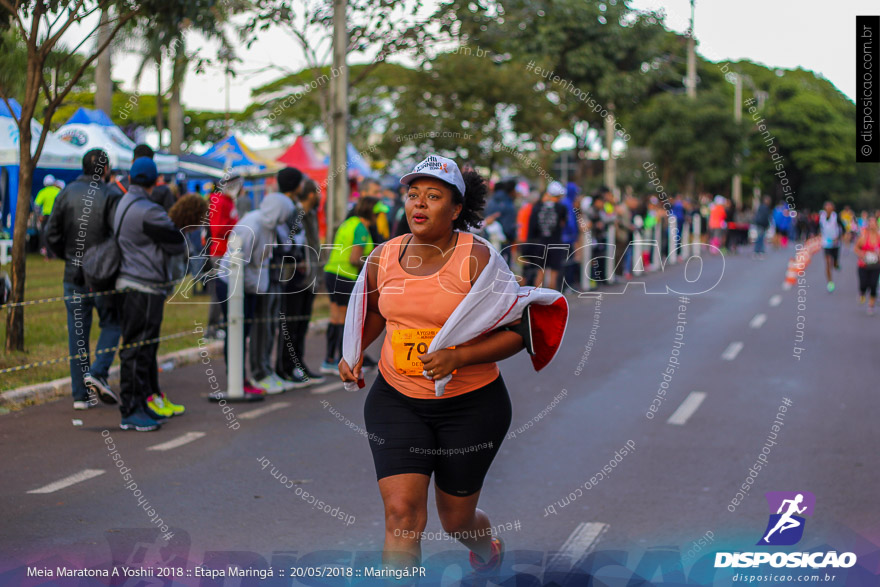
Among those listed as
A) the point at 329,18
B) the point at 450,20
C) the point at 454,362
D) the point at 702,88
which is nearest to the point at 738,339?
the point at 450,20

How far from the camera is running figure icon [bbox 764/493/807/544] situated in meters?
5.20

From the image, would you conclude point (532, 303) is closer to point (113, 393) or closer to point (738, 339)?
point (113, 393)

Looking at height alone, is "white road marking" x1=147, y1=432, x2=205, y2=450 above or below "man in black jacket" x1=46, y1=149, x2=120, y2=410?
below

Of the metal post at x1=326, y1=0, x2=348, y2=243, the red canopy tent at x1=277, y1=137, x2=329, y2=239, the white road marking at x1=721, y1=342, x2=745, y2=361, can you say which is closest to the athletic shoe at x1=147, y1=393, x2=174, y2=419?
the white road marking at x1=721, y1=342, x2=745, y2=361

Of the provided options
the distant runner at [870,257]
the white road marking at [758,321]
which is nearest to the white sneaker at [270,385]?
the white road marking at [758,321]

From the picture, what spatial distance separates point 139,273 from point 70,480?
186cm

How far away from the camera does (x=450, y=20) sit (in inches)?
532

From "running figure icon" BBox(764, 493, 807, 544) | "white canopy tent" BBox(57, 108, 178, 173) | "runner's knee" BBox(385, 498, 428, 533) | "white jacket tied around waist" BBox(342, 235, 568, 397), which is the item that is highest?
"white canopy tent" BBox(57, 108, 178, 173)

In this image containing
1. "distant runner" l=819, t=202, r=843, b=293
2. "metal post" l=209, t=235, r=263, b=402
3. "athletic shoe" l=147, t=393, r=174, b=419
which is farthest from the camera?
"distant runner" l=819, t=202, r=843, b=293

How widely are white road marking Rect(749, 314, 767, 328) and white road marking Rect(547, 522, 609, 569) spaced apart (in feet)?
31.9

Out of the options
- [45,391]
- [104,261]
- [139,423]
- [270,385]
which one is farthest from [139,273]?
[270,385]

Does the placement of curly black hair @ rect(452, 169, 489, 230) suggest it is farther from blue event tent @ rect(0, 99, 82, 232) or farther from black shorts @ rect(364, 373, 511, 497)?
blue event tent @ rect(0, 99, 82, 232)

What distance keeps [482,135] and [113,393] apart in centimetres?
1322

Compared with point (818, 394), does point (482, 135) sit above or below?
above
